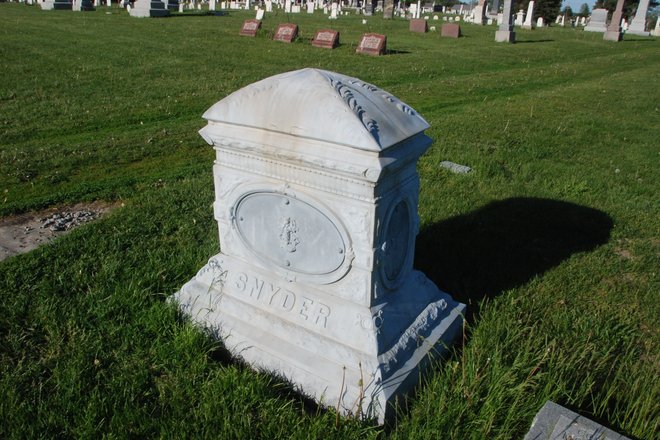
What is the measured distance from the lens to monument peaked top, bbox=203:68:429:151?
2.46m

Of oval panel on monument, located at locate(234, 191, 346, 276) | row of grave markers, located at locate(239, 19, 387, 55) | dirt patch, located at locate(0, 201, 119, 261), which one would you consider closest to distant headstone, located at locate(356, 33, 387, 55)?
row of grave markers, located at locate(239, 19, 387, 55)

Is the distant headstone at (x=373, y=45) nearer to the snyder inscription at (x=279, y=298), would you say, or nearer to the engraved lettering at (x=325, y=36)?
the engraved lettering at (x=325, y=36)

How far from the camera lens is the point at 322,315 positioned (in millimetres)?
2904

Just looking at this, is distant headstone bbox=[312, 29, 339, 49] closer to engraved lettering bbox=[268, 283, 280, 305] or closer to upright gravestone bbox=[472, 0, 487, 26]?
engraved lettering bbox=[268, 283, 280, 305]

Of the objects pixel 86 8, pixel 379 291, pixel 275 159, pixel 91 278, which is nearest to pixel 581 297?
pixel 379 291

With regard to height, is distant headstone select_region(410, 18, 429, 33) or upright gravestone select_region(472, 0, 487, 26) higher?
upright gravestone select_region(472, 0, 487, 26)

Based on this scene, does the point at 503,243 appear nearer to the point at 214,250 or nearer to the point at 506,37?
the point at 214,250

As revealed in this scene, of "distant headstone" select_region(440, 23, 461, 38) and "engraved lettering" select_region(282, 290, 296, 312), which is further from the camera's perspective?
"distant headstone" select_region(440, 23, 461, 38)

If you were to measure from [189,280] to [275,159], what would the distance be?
1.36 m

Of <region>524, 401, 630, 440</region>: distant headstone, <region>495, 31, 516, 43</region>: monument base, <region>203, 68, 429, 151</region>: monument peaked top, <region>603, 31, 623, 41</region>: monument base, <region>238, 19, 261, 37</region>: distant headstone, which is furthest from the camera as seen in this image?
<region>603, 31, 623, 41</region>: monument base

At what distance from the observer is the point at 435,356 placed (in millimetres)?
3041

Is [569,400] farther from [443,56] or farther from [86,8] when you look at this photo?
[86,8]

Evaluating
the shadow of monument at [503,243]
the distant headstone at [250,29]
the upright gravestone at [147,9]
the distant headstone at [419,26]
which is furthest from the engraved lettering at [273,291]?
the upright gravestone at [147,9]

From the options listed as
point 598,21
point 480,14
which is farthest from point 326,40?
point 598,21
